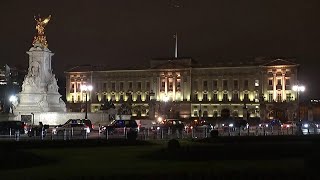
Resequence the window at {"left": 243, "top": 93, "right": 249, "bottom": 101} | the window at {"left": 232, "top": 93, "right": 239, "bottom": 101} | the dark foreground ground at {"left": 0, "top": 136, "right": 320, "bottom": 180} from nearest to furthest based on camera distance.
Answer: the dark foreground ground at {"left": 0, "top": 136, "right": 320, "bottom": 180} → the window at {"left": 243, "top": 93, "right": 249, "bottom": 101} → the window at {"left": 232, "top": 93, "right": 239, "bottom": 101}

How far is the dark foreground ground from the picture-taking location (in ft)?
66.5

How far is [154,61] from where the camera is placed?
165750 mm

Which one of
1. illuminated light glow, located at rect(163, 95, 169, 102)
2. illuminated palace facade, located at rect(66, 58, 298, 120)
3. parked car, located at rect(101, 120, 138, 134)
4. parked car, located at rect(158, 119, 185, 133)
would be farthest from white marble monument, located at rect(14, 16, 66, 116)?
illuminated light glow, located at rect(163, 95, 169, 102)

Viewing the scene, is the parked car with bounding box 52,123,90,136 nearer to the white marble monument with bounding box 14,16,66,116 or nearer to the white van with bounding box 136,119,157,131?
the white van with bounding box 136,119,157,131

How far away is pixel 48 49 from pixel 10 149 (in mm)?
41682

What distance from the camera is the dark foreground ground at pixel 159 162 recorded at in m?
20.3

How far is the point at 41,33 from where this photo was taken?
68312 millimetres

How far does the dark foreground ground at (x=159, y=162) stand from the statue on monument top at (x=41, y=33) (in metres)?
33.0

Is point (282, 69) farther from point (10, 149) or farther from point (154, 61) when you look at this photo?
point (10, 149)

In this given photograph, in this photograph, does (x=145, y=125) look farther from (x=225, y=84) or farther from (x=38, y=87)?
(x=225, y=84)

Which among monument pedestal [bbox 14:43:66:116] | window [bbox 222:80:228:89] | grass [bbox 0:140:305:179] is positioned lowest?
grass [bbox 0:140:305:179]

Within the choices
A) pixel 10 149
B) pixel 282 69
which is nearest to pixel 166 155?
pixel 10 149

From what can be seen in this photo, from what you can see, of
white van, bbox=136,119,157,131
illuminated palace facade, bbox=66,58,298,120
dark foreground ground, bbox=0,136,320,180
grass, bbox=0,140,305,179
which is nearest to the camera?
dark foreground ground, bbox=0,136,320,180

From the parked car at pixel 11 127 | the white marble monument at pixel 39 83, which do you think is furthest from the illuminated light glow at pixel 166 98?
the parked car at pixel 11 127
